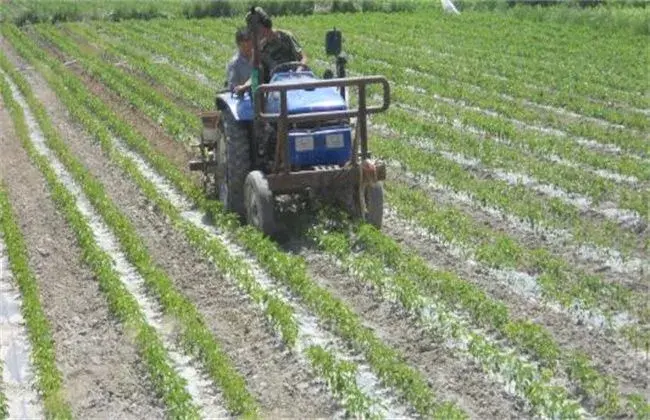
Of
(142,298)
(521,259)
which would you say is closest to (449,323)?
(521,259)

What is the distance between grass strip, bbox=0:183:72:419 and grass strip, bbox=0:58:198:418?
0.07 feet

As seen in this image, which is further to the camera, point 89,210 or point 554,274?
point 89,210

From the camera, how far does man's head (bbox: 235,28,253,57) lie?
9.81 meters

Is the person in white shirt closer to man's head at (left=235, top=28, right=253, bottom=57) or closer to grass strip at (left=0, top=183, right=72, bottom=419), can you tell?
man's head at (left=235, top=28, right=253, bottom=57)

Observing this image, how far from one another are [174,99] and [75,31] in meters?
13.2

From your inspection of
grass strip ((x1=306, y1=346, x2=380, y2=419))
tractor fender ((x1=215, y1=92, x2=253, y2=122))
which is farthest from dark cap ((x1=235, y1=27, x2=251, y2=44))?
grass strip ((x1=306, y1=346, x2=380, y2=419))

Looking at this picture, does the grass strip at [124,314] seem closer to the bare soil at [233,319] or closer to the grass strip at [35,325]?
the grass strip at [35,325]

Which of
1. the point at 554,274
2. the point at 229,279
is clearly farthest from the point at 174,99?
the point at 554,274

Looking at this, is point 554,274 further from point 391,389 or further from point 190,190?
point 190,190

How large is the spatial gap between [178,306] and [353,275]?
1.42m

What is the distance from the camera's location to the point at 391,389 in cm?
631

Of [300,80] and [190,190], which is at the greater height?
[300,80]

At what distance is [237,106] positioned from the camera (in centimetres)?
976

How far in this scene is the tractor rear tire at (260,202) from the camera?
9.05m
